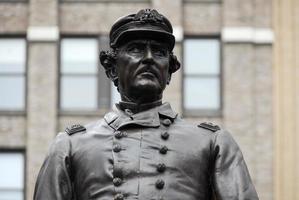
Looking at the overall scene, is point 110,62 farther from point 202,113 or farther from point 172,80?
point 202,113

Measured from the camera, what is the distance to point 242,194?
738 cm

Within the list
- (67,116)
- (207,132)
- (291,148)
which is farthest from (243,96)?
(207,132)

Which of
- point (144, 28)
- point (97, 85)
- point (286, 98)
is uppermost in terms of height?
point (97, 85)

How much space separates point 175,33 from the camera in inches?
1660

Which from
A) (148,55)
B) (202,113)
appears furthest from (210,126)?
(202,113)

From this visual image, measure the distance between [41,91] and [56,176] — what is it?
34830 millimetres

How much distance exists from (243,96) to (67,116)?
538 centimetres

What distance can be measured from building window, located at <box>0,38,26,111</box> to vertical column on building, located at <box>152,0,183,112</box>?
437 cm

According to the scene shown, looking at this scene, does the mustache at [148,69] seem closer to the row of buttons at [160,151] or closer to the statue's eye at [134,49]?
the statue's eye at [134,49]

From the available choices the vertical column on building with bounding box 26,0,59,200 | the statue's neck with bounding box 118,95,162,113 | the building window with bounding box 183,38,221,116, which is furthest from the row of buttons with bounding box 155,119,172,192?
the building window with bounding box 183,38,221,116

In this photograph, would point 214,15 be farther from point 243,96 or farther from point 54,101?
point 54,101

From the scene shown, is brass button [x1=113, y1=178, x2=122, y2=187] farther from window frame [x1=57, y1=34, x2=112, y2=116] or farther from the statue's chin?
window frame [x1=57, y1=34, x2=112, y2=116]

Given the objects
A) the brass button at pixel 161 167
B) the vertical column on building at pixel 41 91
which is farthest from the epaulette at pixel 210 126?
the vertical column on building at pixel 41 91

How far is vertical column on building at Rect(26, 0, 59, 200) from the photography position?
137 ft
